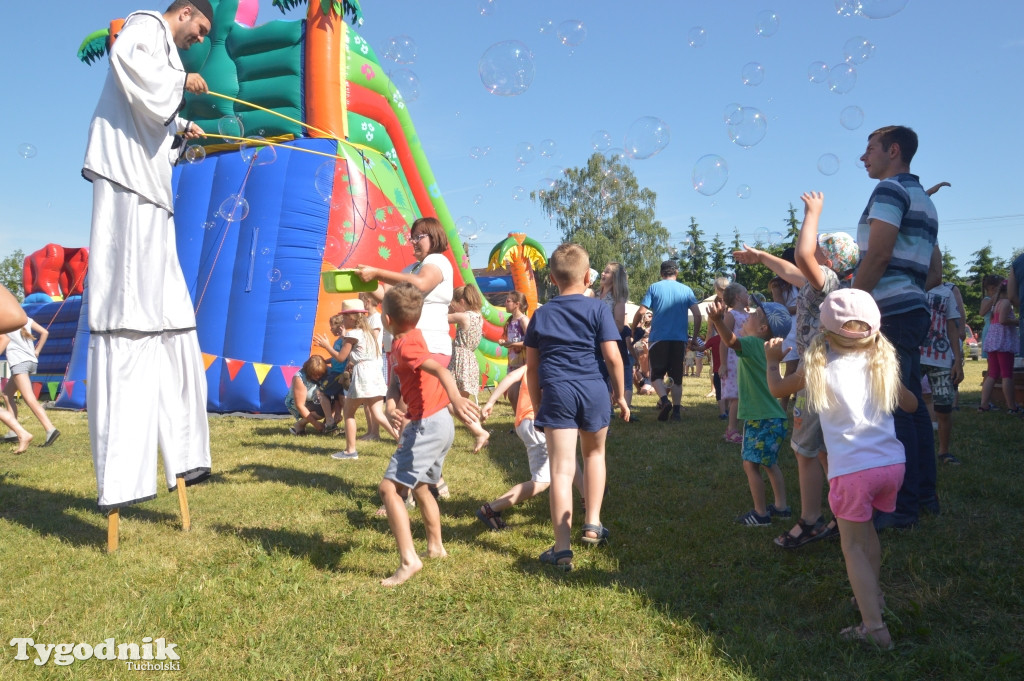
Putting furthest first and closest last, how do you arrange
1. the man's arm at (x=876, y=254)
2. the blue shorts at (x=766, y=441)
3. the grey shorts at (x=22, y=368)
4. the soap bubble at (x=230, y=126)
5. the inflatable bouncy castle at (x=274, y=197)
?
1. the inflatable bouncy castle at (x=274, y=197)
2. the grey shorts at (x=22, y=368)
3. the soap bubble at (x=230, y=126)
4. the blue shorts at (x=766, y=441)
5. the man's arm at (x=876, y=254)

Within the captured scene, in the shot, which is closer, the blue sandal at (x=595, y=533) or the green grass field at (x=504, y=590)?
the green grass field at (x=504, y=590)

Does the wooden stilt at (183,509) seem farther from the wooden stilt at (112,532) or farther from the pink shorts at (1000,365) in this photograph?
the pink shorts at (1000,365)

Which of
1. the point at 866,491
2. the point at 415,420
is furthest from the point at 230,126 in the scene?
the point at 866,491

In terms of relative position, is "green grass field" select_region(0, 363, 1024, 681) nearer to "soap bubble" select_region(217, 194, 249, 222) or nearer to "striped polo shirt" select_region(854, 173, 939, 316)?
"striped polo shirt" select_region(854, 173, 939, 316)

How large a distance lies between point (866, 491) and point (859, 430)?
221 millimetres

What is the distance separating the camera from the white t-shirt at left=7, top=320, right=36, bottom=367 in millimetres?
8016

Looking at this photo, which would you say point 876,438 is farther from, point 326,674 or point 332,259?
point 332,259

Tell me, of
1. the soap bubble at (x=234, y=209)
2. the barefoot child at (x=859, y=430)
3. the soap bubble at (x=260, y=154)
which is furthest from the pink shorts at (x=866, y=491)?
the soap bubble at (x=234, y=209)

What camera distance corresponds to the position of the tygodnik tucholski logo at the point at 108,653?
8.61 feet

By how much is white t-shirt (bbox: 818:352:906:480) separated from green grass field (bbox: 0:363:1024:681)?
661 mm

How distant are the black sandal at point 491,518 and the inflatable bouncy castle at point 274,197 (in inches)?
Answer: 230

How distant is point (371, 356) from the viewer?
7.03m

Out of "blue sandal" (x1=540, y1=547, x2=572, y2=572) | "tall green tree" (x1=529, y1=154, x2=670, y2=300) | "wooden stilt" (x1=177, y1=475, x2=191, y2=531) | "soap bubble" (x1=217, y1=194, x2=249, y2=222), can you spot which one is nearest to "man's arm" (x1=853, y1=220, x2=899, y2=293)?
"blue sandal" (x1=540, y1=547, x2=572, y2=572)

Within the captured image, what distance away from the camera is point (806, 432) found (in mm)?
3682
